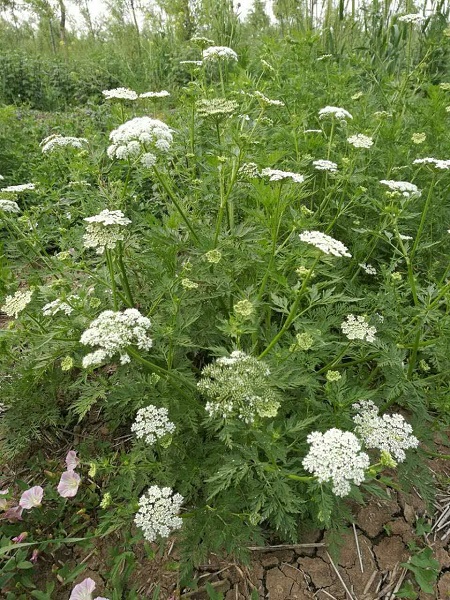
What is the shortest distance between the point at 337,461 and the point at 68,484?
175 cm

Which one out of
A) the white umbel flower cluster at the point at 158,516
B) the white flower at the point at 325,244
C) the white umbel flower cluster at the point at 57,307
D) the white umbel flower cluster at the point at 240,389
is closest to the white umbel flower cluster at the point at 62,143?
the white umbel flower cluster at the point at 57,307

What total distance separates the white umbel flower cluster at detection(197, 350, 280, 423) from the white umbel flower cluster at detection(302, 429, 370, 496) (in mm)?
255

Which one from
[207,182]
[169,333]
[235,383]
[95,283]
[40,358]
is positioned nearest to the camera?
[235,383]

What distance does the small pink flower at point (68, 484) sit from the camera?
270cm

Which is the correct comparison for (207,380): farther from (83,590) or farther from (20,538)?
(20,538)

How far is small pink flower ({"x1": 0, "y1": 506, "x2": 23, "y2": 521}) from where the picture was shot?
265cm

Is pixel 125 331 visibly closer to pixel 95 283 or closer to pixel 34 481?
pixel 95 283

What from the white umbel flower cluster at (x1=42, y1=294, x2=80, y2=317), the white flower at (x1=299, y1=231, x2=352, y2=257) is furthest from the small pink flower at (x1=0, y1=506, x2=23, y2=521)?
the white flower at (x1=299, y1=231, x2=352, y2=257)

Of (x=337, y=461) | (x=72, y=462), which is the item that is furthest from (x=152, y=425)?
(x=337, y=461)

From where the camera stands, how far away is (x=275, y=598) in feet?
7.82

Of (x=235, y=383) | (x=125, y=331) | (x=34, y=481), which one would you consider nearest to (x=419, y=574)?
(x=235, y=383)

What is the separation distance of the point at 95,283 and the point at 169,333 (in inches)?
36.0

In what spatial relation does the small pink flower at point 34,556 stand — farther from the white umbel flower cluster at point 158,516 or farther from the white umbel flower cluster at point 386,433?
the white umbel flower cluster at point 386,433

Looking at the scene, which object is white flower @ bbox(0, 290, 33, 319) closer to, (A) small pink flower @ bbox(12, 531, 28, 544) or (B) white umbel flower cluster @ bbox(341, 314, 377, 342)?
(A) small pink flower @ bbox(12, 531, 28, 544)
